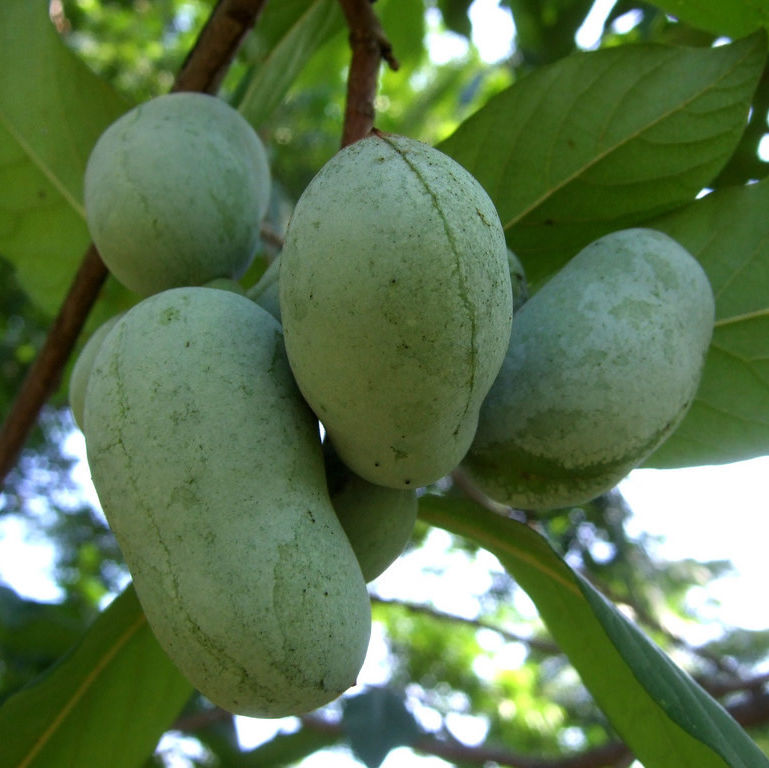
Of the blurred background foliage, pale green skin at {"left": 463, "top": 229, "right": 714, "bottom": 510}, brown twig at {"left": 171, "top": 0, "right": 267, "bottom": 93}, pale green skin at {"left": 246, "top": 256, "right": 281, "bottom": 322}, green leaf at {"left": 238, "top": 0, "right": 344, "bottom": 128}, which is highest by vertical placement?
brown twig at {"left": 171, "top": 0, "right": 267, "bottom": 93}

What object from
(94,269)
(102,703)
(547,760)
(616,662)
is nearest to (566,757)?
(547,760)

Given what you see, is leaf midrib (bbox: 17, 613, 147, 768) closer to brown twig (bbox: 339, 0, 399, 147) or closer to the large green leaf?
brown twig (bbox: 339, 0, 399, 147)

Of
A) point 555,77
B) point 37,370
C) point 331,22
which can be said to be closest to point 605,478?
point 555,77

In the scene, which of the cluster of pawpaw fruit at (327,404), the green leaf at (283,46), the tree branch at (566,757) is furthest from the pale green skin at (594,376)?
the tree branch at (566,757)

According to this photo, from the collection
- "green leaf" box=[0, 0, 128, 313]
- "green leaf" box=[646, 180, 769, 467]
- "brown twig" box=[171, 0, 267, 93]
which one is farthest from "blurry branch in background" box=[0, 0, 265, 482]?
"green leaf" box=[646, 180, 769, 467]

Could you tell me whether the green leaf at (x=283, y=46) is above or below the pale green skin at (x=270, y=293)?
above

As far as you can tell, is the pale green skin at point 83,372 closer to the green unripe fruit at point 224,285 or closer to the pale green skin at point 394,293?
the green unripe fruit at point 224,285
